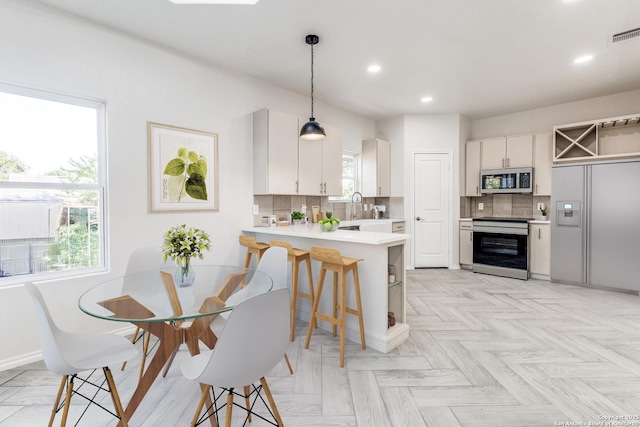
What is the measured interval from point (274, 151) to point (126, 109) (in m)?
1.56

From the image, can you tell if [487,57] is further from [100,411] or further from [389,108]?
[100,411]

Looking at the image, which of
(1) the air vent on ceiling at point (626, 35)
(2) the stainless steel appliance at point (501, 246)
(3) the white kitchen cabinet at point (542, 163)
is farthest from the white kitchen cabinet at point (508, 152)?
(1) the air vent on ceiling at point (626, 35)

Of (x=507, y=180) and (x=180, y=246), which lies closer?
(x=180, y=246)

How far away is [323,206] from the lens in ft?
16.4

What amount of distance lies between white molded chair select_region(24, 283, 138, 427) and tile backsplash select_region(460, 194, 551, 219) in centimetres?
562

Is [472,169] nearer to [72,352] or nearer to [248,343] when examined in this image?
[248,343]

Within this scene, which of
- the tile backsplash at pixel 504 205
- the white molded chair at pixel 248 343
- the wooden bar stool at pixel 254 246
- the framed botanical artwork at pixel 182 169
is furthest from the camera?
the tile backsplash at pixel 504 205

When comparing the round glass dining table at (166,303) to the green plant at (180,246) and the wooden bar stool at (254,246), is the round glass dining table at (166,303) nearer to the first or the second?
the green plant at (180,246)

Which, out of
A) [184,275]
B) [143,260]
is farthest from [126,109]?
[184,275]

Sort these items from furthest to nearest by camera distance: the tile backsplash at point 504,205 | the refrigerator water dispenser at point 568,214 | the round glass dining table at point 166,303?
the tile backsplash at point 504,205
the refrigerator water dispenser at point 568,214
the round glass dining table at point 166,303

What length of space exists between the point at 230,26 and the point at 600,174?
506 centimetres

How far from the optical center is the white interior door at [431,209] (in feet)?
→ 18.7

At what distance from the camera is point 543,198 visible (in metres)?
5.26

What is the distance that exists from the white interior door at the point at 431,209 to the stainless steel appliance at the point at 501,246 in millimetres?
535
